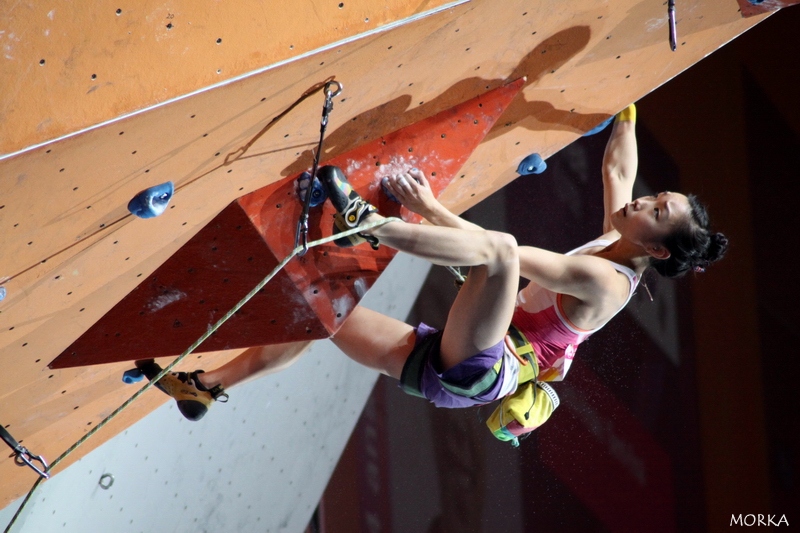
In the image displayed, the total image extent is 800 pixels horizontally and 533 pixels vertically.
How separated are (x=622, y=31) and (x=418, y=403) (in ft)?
7.69

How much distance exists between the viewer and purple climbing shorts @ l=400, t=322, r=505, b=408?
1714 millimetres

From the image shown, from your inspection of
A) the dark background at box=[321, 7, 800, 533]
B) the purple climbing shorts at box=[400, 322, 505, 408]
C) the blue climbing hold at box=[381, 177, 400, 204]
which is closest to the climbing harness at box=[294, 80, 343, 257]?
the blue climbing hold at box=[381, 177, 400, 204]

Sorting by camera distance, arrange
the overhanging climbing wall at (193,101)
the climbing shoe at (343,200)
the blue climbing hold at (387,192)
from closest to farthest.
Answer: the overhanging climbing wall at (193,101), the climbing shoe at (343,200), the blue climbing hold at (387,192)

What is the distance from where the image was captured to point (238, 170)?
1.44 m

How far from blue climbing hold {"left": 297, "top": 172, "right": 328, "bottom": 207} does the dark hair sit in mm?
790

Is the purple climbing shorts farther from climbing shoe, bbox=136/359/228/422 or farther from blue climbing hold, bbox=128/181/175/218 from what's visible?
blue climbing hold, bbox=128/181/175/218

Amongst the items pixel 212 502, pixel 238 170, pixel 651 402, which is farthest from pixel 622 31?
pixel 212 502

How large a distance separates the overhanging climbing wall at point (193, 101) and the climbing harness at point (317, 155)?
0.07 feet

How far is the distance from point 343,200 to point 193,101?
0.41m

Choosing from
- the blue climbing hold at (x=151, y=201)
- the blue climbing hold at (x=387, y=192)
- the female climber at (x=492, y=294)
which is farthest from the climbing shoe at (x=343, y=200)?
the blue climbing hold at (x=151, y=201)

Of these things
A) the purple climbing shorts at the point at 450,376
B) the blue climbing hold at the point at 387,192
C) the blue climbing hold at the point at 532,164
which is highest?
the blue climbing hold at the point at 387,192

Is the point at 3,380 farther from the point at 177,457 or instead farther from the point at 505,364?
the point at 177,457

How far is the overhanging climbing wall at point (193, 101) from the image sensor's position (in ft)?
3.49

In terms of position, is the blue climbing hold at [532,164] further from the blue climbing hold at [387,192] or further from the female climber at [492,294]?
the blue climbing hold at [387,192]
